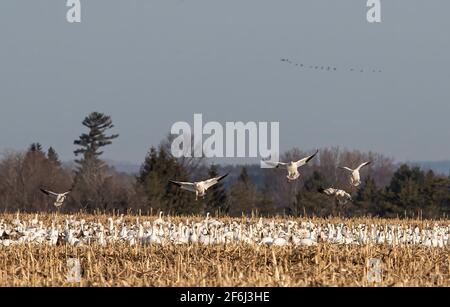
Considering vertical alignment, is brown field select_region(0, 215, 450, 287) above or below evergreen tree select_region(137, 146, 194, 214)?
above

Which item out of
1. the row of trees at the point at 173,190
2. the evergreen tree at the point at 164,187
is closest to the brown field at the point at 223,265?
the row of trees at the point at 173,190

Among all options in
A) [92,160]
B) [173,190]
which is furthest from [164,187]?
[92,160]

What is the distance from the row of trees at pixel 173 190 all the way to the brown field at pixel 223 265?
27759mm

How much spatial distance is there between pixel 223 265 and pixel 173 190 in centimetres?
4260

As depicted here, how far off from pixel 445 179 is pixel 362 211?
5412 mm

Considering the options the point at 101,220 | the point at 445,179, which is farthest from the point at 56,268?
the point at 445,179

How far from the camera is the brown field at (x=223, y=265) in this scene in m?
12.2

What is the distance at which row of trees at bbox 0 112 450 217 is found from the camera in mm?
56625

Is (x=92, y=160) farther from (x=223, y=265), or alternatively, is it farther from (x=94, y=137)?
(x=223, y=265)

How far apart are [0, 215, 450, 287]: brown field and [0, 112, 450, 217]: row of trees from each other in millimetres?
27759

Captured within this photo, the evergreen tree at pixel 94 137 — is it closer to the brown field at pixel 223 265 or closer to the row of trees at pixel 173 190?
the row of trees at pixel 173 190

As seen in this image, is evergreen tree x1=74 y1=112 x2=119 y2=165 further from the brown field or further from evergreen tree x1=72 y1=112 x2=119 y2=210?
the brown field

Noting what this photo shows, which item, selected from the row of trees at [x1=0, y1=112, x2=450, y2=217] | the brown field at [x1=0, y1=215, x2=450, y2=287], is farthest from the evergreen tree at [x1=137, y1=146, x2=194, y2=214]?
the brown field at [x1=0, y1=215, x2=450, y2=287]
